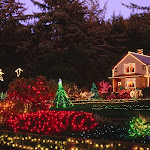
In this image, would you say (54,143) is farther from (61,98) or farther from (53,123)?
(61,98)

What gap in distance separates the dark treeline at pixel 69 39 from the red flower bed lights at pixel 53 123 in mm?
24195

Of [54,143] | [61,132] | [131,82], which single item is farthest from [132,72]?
[54,143]

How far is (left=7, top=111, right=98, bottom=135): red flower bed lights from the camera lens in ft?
30.6

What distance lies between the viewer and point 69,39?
3975 centimetres

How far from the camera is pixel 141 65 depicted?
1244 inches

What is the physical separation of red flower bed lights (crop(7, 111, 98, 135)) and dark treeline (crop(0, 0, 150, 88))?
2420 cm

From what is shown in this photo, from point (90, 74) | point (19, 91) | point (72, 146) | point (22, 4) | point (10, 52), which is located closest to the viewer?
point (72, 146)

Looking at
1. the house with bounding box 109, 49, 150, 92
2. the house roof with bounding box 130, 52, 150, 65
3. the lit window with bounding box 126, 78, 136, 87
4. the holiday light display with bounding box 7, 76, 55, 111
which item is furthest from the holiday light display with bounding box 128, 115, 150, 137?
the lit window with bounding box 126, 78, 136, 87

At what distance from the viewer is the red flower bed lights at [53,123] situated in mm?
9336

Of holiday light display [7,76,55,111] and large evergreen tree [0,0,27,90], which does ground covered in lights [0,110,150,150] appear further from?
large evergreen tree [0,0,27,90]

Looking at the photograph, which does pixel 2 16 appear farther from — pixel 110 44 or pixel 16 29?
pixel 110 44

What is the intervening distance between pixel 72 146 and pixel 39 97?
4.19 metres

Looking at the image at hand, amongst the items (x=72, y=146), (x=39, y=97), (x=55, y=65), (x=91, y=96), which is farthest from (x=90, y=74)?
(x=72, y=146)

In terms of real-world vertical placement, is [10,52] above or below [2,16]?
below
